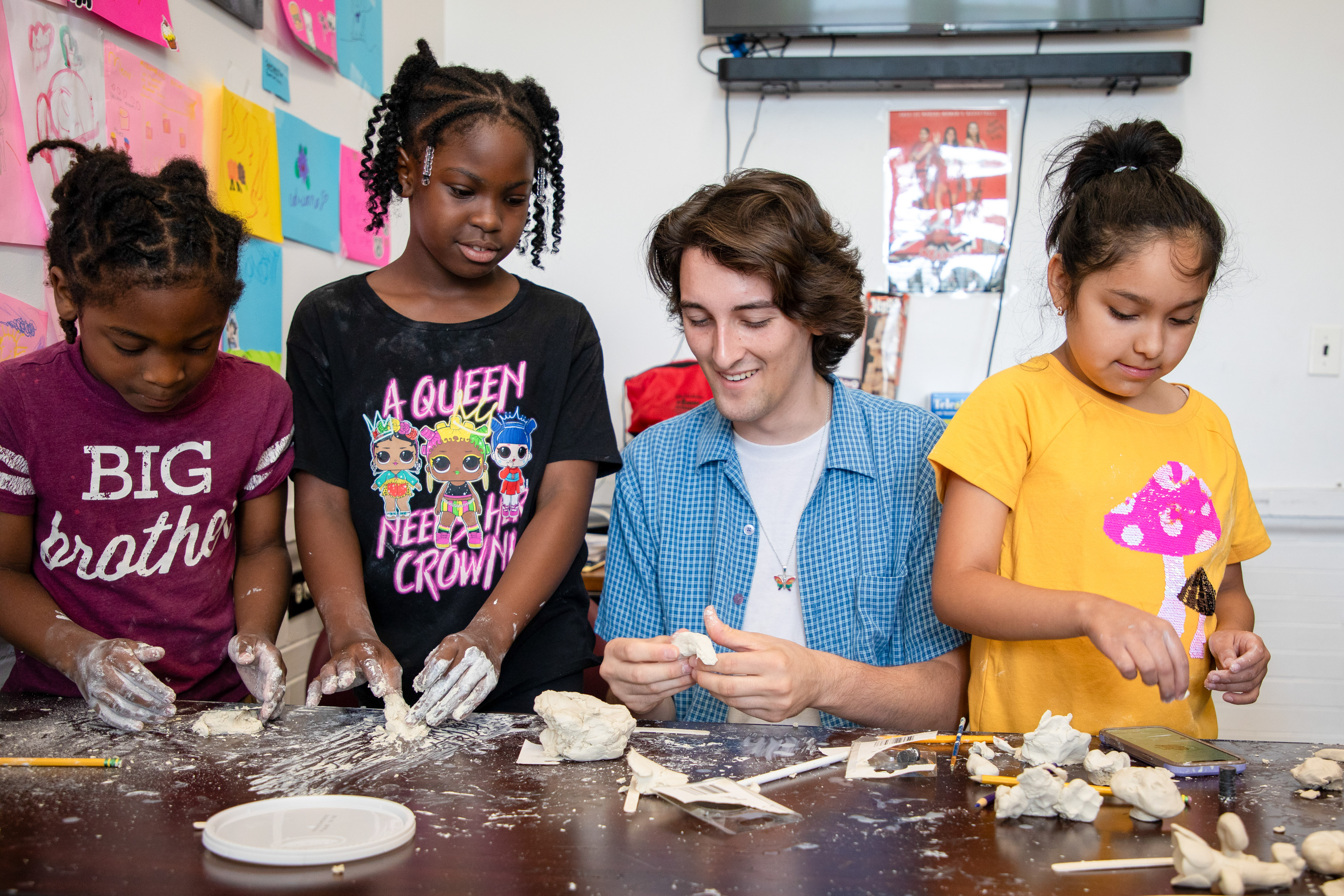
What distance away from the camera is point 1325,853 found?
0.79 m

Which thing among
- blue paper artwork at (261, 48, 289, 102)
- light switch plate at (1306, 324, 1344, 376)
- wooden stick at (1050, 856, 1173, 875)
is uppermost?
blue paper artwork at (261, 48, 289, 102)

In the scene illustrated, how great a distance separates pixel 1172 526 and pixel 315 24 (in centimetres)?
217

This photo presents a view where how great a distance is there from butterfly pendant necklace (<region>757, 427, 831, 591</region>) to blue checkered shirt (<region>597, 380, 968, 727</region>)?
0.05 ft

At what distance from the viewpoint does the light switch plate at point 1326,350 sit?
2.88 m

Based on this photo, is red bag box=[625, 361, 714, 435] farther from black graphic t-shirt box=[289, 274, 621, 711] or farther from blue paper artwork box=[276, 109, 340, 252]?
black graphic t-shirt box=[289, 274, 621, 711]

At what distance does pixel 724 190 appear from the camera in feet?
4.96

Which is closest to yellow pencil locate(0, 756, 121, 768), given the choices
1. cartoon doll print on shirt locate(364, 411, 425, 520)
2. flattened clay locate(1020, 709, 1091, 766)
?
cartoon doll print on shirt locate(364, 411, 425, 520)

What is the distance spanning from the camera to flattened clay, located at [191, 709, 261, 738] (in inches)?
45.3

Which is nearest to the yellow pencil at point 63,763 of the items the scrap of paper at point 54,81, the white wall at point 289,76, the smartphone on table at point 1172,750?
the white wall at point 289,76

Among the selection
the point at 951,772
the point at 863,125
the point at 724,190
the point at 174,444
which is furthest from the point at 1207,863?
the point at 863,125

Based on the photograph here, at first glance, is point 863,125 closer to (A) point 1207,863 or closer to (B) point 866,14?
(B) point 866,14

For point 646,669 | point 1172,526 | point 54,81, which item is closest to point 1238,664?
point 1172,526

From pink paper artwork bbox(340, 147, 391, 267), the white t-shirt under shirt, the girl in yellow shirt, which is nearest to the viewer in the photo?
the girl in yellow shirt

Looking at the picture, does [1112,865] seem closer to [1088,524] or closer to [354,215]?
[1088,524]
